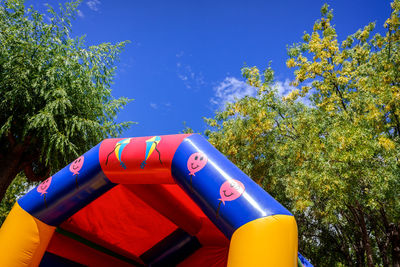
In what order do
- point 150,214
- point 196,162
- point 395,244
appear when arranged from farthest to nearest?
1. point 395,244
2. point 150,214
3. point 196,162

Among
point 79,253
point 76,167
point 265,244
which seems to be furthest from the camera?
point 79,253

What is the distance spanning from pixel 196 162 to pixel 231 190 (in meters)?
0.44

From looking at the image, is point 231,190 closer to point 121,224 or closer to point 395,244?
point 121,224

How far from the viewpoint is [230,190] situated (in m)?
2.27

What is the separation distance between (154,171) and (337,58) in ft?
30.7

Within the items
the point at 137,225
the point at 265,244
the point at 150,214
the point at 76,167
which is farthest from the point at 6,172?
the point at 265,244

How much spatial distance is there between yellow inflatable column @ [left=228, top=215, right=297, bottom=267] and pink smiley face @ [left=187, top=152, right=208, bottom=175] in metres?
0.63

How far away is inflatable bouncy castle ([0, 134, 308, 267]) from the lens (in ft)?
6.96

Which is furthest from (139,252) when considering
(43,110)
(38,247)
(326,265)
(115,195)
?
(326,265)

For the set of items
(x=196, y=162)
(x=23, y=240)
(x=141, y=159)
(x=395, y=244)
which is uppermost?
(x=23, y=240)

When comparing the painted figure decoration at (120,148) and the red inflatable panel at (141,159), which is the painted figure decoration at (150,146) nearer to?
the red inflatable panel at (141,159)

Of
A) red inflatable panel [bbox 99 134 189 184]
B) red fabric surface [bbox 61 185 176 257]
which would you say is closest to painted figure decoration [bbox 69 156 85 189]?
red inflatable panel [bbox 99 134 189 184]

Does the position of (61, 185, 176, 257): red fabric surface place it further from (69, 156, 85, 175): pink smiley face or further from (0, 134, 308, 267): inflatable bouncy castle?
(69, 156, 85, 175): pink smiley face

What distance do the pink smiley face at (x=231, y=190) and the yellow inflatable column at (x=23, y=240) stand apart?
7.79 feet
